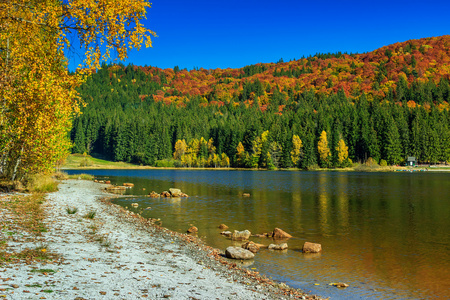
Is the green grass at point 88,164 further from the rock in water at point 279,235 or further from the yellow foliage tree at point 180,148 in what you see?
the rock in water at point 279,235

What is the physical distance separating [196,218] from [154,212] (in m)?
4.70

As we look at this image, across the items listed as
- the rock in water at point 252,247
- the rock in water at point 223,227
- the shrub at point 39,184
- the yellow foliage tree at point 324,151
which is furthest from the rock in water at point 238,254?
the yellow foliage tree at point 324,151

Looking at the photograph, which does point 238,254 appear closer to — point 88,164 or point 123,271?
point 123,271

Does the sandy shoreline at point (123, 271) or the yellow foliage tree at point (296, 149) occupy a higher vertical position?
the yellow foliage tree at point (296, 149)

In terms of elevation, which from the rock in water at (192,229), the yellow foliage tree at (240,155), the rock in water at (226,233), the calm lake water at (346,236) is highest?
the yellow foliage tree at (240,155)

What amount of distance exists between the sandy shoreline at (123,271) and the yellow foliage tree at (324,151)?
4835 inches

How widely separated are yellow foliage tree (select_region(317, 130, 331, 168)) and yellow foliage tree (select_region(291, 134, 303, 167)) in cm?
759

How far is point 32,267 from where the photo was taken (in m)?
9.81

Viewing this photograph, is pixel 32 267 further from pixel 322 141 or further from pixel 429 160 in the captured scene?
pixel 429 160

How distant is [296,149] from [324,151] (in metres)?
11.1

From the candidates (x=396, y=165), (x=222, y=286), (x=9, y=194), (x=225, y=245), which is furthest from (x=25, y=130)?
(x=396, y=165)

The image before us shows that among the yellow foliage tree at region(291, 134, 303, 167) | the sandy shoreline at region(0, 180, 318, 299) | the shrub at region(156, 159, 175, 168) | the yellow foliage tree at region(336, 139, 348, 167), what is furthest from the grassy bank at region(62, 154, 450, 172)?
the sandy shoreline at region(0, 180, 318, 299)

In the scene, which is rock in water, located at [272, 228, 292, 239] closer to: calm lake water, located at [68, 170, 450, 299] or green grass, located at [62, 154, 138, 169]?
calm lake water, located at [68, 170, 450, 299]

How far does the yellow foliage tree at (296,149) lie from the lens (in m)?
137
